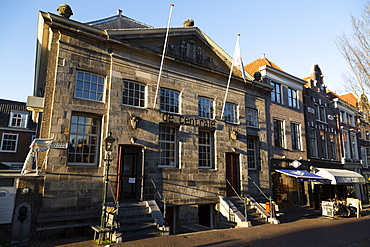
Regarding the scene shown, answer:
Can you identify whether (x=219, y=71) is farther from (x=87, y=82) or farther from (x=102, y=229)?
(x=102, y=229)

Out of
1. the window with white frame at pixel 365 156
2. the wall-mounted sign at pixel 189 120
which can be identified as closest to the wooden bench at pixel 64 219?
the wall-mounted sign at pixel 189 120

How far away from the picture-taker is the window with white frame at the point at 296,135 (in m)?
20.3

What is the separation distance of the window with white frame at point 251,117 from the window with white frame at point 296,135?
444cm

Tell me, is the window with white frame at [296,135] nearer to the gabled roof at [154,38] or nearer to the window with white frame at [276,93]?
the window with white frame at [276,93]

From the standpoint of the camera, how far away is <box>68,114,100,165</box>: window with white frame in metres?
10.6

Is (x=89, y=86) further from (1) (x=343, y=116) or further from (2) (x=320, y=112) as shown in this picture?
(1) (x=343, y=116)

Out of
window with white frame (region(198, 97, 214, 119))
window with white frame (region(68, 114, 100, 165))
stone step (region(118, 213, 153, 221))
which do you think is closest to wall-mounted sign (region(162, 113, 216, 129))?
window with white frame (region(198, 97, 214, 119))

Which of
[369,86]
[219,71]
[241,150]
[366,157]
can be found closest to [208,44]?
[219,71]

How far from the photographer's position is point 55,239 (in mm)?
9297

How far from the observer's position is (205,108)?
14984mm

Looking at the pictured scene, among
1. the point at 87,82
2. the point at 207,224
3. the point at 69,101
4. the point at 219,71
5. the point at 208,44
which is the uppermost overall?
the point at 208,44

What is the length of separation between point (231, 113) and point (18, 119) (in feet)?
81.5

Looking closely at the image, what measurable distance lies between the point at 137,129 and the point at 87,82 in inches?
118

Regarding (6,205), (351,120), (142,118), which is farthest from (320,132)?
(6,205)
